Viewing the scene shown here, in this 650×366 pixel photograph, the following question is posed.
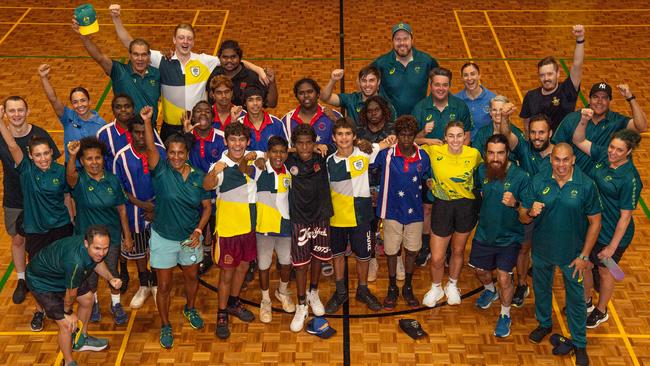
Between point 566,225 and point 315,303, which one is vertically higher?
point 566,225

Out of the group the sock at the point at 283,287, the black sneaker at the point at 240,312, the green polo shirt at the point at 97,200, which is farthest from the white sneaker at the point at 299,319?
the green polo shirt at the point at 97,200

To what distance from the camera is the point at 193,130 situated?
25.8 ft

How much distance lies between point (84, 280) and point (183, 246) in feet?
3.02

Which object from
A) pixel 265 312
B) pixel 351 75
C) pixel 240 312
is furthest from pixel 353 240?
pixel 351 75

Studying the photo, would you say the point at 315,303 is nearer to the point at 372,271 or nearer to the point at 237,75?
the point at 372,271

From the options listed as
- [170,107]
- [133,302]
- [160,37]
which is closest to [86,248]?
[133,302]

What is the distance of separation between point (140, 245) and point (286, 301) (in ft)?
5.13

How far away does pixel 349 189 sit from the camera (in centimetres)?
749

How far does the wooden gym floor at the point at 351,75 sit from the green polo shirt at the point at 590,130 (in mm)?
1512

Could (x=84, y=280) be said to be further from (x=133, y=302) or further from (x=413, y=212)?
(x=413, y=212)

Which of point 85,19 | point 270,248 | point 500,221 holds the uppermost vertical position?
point 85,19

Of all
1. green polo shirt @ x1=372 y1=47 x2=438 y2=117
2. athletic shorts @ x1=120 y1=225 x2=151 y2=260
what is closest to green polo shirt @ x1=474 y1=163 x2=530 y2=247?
green polo shirt @ x1=372 y1=47 x2=438 y2=117

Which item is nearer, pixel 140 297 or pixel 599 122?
pixel 599 122

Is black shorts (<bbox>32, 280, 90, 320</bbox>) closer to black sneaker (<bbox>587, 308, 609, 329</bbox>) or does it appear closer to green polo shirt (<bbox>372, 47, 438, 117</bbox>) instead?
green polo shirt (<bbox>372, 47, 438, 117</bbox>)
